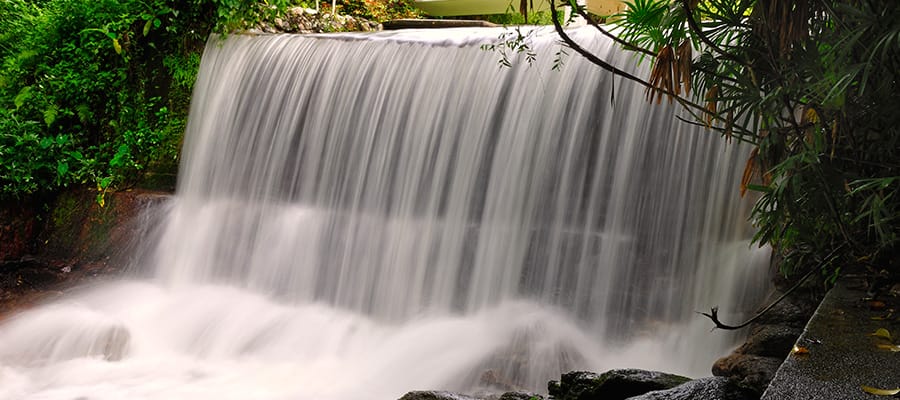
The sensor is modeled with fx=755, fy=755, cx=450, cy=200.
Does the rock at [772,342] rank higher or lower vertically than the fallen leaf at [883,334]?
lower

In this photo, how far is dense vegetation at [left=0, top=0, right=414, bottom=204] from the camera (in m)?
7.34

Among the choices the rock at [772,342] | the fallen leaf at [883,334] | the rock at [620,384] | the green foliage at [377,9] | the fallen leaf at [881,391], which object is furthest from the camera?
the green foliage at [377,9]

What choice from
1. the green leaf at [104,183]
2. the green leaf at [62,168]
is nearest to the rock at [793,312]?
the green leaf at [104,183]

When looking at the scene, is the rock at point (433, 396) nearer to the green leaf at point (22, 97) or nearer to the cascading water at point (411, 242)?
the cascading water at point (411, 242)

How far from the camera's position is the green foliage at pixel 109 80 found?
7359 millimetres

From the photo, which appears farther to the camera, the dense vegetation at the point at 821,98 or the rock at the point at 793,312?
the rock at the point at 793,312

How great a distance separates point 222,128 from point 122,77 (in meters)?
1.27

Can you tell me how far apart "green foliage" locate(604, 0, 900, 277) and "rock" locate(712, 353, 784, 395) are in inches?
20.1

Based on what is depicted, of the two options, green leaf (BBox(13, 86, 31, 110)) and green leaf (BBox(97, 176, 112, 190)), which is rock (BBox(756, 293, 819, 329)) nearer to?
green leaf (BBox(97, 176, 112, 190))

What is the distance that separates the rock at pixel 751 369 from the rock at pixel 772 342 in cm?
6

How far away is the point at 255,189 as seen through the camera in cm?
686

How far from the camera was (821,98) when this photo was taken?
273cm

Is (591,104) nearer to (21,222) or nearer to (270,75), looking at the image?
(270,75)

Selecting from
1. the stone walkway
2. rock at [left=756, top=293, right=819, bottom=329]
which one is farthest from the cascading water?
the stone walkway
